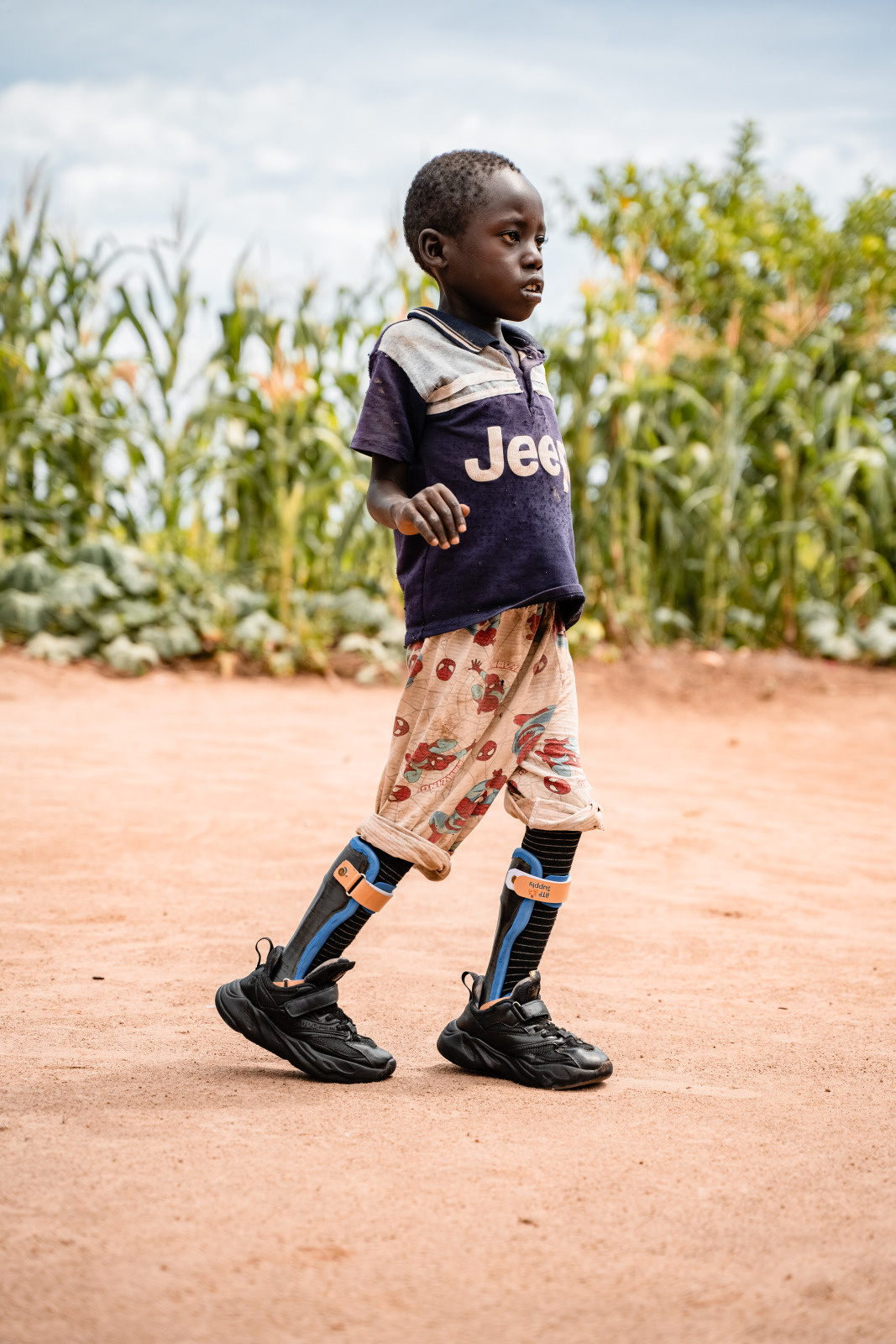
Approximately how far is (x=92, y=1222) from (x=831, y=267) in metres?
8.81

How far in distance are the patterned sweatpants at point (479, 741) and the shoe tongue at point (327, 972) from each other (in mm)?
210

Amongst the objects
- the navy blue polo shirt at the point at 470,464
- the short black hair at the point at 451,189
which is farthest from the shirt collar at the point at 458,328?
the short black hair at the point at 451,189

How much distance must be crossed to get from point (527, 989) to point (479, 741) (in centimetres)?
44

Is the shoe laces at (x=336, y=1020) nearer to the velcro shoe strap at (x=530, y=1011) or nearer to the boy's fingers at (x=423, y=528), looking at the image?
the velcro shoe strap at (x=530, y=1011)

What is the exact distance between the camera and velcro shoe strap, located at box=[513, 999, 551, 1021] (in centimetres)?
202

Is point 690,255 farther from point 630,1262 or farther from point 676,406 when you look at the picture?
point 630,1262

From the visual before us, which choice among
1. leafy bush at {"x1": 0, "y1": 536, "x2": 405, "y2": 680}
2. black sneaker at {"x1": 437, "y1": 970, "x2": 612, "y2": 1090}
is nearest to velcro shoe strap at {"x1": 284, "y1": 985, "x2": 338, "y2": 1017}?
black sneaker at {"x1": 437, "y1": 970, "x2": 612, "y2": 1090}

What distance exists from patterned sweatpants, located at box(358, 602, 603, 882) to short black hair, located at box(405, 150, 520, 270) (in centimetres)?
65

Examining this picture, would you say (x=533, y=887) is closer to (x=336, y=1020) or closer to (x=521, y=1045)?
(x=521, y=1045)

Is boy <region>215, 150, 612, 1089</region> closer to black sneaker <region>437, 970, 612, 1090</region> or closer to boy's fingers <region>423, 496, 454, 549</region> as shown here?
black sneaker <region>437, 970, 612, 1090</region>

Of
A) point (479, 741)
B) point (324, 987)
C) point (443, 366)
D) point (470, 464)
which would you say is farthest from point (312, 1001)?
point (443, 366)

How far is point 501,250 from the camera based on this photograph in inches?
75.8

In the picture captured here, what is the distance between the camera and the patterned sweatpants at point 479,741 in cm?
193

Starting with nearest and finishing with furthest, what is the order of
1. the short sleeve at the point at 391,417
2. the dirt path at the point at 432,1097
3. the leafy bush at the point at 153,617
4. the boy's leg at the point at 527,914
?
the dirt path at the point at 432,1097 < the short sleeve at the point at 391,417 < the boy's leg at the point at 527,914 < the leafy bush at the point at 153,617
